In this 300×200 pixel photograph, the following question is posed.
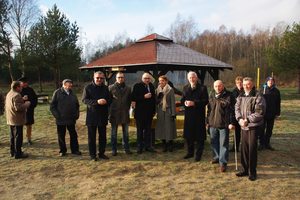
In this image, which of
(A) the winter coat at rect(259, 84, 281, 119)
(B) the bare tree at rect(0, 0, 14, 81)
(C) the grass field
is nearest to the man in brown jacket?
(C) the grass field

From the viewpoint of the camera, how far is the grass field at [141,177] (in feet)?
10.9

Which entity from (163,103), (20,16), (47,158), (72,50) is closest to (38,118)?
(47,158)

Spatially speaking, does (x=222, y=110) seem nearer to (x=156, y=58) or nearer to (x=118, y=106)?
(x=118, y=106)

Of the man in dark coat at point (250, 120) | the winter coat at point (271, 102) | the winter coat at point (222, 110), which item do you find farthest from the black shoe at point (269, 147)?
the winter coat at point (222, 110)

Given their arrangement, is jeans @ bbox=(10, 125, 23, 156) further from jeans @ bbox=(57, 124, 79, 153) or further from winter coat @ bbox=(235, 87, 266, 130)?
winter coat @ bbox=(235, 87, 266, 130)

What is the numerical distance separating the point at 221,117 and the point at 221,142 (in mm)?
470

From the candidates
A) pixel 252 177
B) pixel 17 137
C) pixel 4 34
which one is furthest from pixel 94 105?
pixel 4 34

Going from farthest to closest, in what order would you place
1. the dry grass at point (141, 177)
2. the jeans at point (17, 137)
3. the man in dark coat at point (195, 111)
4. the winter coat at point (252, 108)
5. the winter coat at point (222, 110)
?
the jeans at point (17, 137) → the man in dark coat at point (195, 111) → the winter coat at point (222, 110) → the winter coat at point (252, 108) → the dry grass at point (141, 177)

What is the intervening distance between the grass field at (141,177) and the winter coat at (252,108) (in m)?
1.01

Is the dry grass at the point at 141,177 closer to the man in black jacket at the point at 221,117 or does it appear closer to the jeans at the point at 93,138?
the jeans at the point at 93,138

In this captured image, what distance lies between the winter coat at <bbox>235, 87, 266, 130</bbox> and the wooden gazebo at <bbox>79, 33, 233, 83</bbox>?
2.98 m

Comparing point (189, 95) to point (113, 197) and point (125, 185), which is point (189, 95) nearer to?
point (125, 185)

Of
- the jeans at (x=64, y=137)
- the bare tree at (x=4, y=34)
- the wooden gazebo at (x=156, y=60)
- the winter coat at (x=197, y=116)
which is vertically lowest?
the jeans at (x=64, y=137)

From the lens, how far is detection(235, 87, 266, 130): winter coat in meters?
3.62
